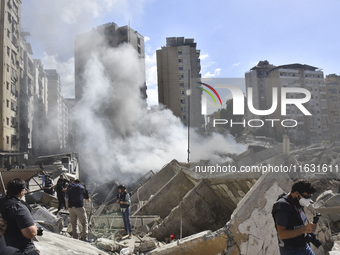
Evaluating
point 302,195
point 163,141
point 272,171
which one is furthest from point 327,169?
point 163,141

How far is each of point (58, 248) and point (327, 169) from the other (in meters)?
11.7

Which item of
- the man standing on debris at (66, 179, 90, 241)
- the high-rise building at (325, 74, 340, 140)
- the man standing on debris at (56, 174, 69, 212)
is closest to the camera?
the man standing on debris at (66, 179, 90, 241)

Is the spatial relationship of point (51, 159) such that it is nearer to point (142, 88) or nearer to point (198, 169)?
point (142, 88)

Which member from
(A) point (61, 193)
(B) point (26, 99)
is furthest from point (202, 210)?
(B) point (26, 99)

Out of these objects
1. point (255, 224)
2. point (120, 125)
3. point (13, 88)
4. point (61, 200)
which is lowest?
point (61, 200)

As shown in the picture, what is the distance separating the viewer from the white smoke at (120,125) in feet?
92.1

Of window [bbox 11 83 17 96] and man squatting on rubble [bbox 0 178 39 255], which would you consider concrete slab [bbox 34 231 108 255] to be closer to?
man squatting on rubble [bbox 0 178 39 255]

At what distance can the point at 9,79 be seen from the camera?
96.0 feet

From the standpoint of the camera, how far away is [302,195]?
2689 mm

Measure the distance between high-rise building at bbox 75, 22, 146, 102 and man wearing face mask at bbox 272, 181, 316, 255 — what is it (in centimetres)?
3547

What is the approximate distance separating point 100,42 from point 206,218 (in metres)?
37.8

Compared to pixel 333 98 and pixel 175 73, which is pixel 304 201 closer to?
pixel 175 73

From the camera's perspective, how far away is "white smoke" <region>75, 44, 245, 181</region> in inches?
1105

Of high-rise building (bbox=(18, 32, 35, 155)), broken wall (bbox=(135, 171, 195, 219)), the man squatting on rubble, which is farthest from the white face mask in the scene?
high-rise building (bbox=(18, 32, 35, 155))
